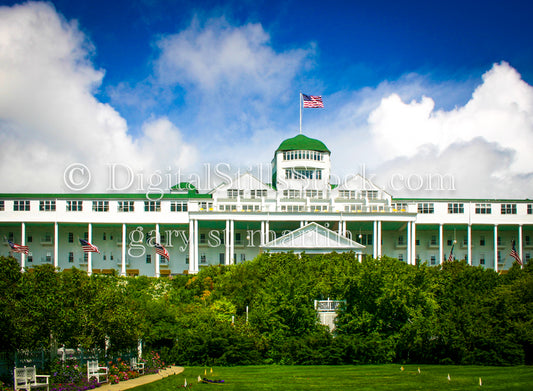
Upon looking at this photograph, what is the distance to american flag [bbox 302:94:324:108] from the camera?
225ft

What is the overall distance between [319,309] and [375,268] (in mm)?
4462

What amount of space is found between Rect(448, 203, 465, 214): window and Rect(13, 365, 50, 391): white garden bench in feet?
208

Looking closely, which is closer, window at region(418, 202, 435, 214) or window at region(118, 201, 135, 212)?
window at region(118, 201, 135, 212)

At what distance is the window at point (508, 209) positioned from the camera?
75.1 m

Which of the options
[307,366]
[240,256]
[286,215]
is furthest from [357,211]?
[307,366]

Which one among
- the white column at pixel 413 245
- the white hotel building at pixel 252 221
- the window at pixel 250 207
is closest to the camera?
the white column at pixel 413 245

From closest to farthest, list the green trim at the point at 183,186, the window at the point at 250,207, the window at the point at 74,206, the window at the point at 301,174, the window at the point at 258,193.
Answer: the window at the point at 74,206 < the window at the point at 250,207 < the window at the point at 258,193 < the window at the point at 301,174 < the green trim at the point at 183,186

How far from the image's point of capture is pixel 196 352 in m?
31.1

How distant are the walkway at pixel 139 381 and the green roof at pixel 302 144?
53.0 metres

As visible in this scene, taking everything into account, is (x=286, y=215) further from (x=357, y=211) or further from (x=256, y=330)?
(x=256, y=330)

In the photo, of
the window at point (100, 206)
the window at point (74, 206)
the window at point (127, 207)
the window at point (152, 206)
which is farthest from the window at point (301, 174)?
the window at point (74, 206)

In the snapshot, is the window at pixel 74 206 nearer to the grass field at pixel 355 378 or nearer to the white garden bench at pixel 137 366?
the grass field at pixel 355 378

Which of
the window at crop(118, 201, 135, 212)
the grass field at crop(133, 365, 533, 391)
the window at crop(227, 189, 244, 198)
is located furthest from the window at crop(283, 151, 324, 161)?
the grass field at crop(133, 365, 533, 391)

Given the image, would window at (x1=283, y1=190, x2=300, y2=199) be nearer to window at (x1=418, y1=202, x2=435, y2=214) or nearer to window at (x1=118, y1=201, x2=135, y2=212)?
window at (x1=418, y1=202, x2=435, y2=214)
